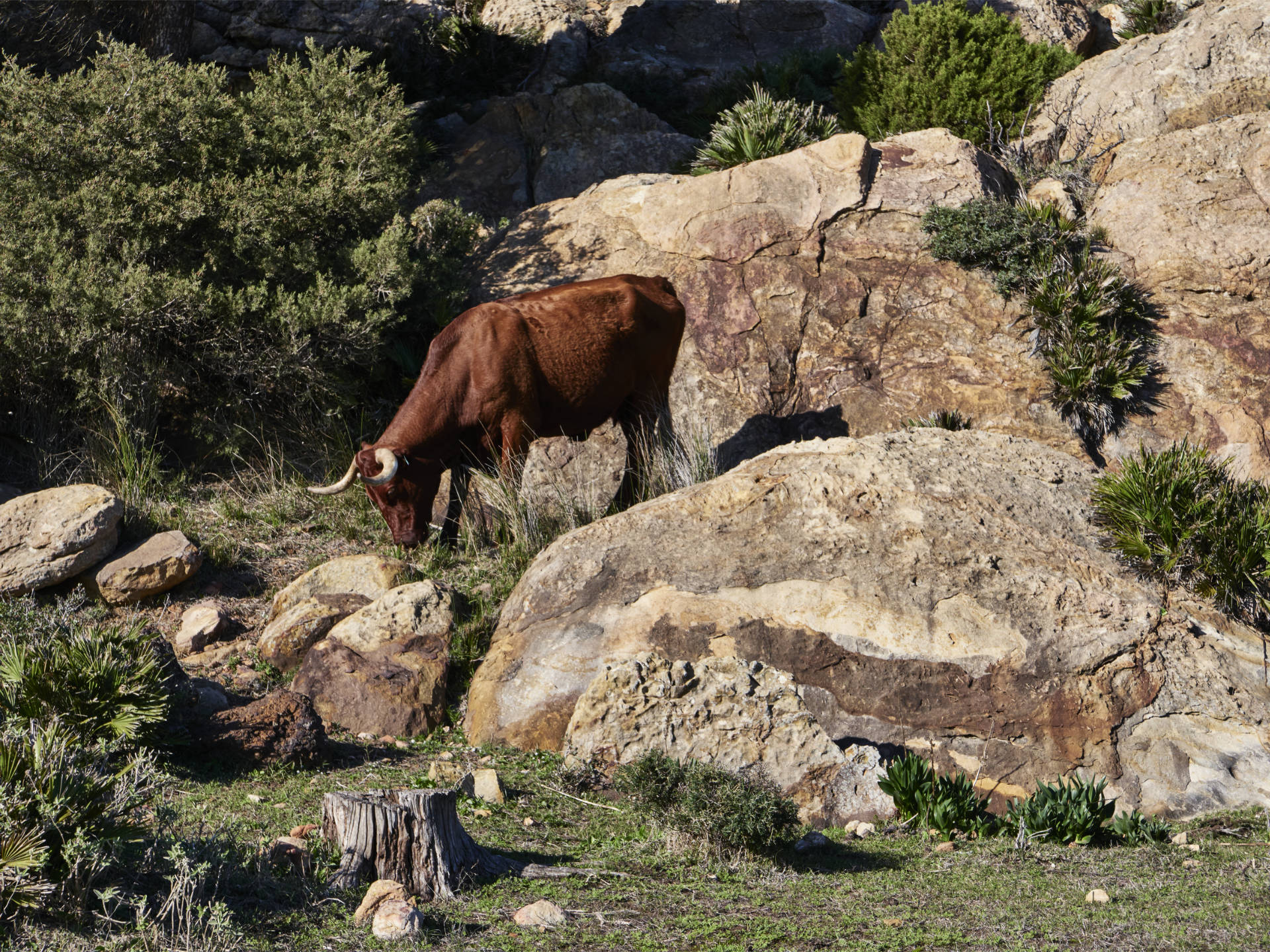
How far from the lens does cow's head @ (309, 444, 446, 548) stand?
32.7 ft

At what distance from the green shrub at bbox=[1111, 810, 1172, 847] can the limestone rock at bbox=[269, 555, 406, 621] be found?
5.86 m

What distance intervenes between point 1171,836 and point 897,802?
1568 mm

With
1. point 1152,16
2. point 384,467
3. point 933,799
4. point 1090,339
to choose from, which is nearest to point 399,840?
point 933,799

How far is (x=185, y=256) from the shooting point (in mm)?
12383

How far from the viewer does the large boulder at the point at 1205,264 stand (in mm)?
11891

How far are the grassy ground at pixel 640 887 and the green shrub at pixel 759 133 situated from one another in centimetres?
1069

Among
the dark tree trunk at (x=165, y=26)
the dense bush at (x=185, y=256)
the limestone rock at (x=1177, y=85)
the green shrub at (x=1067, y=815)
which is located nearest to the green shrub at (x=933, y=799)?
the green shrub at (x=1067, y=815)

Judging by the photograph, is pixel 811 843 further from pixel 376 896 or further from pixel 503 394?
pixel 503 394

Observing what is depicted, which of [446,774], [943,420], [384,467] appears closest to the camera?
[446,774]

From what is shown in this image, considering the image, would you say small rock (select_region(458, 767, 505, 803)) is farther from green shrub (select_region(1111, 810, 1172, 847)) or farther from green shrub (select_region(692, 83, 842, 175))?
green shrub (select_region(692, 83, 842, 175))

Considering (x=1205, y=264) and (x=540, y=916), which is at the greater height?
(x=1205, y=264)

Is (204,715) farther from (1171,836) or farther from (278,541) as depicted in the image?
(1171,836)

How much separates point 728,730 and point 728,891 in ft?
5.43

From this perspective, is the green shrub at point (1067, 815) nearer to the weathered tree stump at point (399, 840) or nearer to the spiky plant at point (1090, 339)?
the weathered tree stump at point (399, 840)
